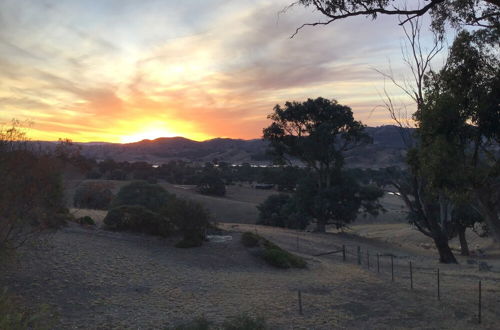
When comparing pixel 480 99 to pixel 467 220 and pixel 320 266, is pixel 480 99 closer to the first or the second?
pixel 320 266

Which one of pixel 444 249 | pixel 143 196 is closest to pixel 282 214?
pixel 143 196

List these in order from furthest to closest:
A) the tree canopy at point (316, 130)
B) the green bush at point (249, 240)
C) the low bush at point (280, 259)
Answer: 1. the tree canopy at point (316, 130)
2. the green bush at point (249, 240)
3. the low bush at point (280, 259)

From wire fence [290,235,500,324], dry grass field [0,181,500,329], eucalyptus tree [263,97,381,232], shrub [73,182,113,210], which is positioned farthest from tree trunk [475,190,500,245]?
shrub [73,182,113,210]

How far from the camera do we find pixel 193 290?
14148 mm

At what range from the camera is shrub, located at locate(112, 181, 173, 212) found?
1094 inches

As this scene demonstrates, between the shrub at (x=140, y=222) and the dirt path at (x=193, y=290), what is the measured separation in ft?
4.24

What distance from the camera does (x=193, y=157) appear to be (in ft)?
640

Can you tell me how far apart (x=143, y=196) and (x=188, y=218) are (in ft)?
26.8

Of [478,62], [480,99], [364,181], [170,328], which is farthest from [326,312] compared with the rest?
[364,181]

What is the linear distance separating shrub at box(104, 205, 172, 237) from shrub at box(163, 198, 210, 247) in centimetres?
46

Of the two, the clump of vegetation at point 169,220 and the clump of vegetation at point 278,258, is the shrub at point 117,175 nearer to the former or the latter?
the clump of vegetation at point 169,220

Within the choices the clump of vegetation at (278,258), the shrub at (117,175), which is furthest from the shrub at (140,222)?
the shrub at (117,175)

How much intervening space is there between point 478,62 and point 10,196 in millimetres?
14250

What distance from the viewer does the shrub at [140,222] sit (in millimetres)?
21406
